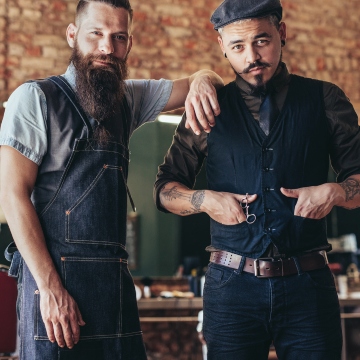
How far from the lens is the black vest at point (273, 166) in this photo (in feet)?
7.35

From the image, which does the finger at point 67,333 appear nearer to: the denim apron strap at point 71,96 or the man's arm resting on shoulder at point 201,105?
the denim apron strap at point 71,96

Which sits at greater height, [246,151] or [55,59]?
[55,59]

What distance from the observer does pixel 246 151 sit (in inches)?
91.4

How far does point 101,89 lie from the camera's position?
2.30 m

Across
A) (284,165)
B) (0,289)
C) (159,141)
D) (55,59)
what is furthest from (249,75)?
(159,141)

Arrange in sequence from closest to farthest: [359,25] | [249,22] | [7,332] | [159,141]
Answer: [249,22] < [7,332] < [359,25] < [159,141]

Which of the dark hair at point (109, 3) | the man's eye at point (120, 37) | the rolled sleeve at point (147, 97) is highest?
the dark hair at point (109, 3)

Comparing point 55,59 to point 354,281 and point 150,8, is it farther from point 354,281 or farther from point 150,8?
point 354,281

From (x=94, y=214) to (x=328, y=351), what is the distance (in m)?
0.90

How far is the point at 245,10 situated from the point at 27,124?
858 mm

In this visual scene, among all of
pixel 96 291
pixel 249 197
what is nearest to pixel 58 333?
pixel 96 291

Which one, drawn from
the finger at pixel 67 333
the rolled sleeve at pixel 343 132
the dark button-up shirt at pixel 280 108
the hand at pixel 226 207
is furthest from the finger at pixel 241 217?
the finger at pixel 67 333

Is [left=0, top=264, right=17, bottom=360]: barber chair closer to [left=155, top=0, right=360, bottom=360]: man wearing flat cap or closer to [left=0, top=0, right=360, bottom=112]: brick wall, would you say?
[left=155, top=0, right=360, bottom=360]: man wearing flat cap

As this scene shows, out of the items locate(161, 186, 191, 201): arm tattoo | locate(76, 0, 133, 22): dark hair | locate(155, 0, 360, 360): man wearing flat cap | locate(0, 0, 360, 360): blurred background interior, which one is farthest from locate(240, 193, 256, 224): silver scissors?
locate(0, 0, 360, 360): blurred background interior
